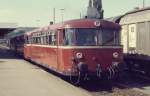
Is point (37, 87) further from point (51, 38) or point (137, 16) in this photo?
point (137, 16)

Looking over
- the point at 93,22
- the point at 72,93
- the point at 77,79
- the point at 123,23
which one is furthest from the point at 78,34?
the point at 123,23

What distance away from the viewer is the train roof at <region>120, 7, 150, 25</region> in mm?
19406

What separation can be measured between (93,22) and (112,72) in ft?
6.56

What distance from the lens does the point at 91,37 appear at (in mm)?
16641

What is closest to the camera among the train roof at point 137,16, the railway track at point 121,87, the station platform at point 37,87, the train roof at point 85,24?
the station platform at point 37,87

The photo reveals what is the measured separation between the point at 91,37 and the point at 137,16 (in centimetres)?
461

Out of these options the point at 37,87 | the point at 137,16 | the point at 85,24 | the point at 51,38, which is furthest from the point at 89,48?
the point at 137,16

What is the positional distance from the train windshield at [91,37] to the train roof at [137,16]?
2.89 m

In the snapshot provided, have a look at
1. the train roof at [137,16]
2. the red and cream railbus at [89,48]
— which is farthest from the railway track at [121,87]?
the train roof at [137,16]

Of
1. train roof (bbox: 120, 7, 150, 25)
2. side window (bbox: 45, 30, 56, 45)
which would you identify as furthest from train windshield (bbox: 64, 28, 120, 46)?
train roof (bbox: 120, 7, 150, 25)

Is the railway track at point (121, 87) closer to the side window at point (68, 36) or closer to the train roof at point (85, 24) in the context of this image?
the side window at point (68, 36)

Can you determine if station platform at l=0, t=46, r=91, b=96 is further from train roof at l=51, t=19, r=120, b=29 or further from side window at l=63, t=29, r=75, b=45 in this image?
train roof at l=51, t=19, r=120, b=29

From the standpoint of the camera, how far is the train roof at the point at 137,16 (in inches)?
764

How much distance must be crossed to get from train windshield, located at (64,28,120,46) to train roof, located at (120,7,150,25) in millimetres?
2890
